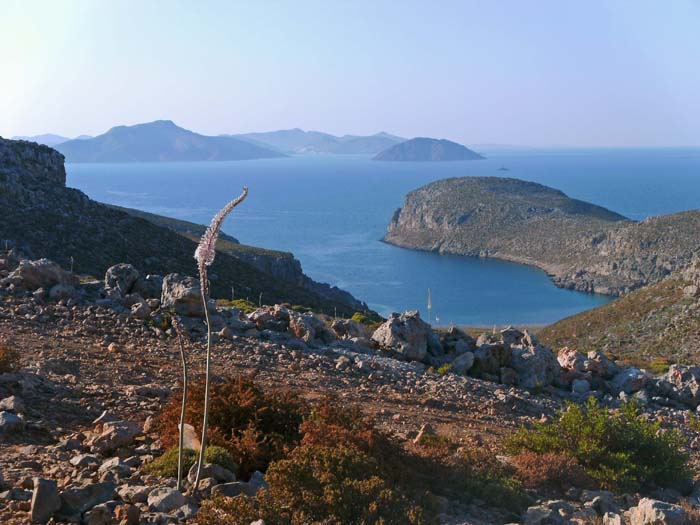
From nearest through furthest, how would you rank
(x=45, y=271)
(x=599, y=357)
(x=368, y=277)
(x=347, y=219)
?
(x=45, y=271) → (x=599, y=357) → (x=368, y=277) → (x=347, y=219)

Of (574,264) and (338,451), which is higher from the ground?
(338,451)

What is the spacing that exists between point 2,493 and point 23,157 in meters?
39.8

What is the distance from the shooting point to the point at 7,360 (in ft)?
30.0

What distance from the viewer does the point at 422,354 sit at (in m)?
14.1

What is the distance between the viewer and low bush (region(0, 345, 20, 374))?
356 inches

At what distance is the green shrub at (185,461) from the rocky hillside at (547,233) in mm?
85033

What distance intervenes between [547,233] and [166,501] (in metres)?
138

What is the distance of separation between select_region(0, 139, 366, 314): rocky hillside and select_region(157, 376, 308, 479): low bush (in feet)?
77.1

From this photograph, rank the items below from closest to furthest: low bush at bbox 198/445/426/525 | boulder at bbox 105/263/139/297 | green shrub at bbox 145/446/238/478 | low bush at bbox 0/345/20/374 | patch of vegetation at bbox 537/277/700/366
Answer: low bush at bbox 198/445/426/525, green shrub at bbox 145/446/238/478, low bush at bbox 0/345/20/374, boulder at bbox 105/263/139/297, patch of vegetation at bbox 537/277/700/366

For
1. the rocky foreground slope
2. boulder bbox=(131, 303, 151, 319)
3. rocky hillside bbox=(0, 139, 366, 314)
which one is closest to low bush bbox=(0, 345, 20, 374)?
the rocky foreground slope

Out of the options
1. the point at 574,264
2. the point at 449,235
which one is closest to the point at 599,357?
the point at 574,264

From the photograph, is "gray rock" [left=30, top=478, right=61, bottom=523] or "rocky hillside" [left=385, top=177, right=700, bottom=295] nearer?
"gray rock" [left=30, top=478, right=61, bottom=523]

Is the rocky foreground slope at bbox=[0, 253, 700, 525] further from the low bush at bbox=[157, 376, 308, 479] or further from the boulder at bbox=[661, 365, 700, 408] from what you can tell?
the low bush at bbox=[157, 376, 308, 479]

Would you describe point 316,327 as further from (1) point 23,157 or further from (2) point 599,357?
(1) point 23,157
